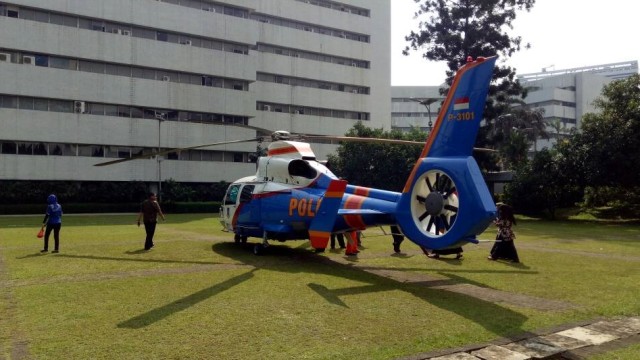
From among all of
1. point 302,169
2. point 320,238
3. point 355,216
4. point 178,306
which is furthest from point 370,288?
point 302,169

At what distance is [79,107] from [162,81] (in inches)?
321

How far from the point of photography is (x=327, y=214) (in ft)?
38.0

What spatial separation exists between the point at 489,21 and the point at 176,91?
3076cm

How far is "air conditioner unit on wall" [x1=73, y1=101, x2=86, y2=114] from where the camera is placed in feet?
145

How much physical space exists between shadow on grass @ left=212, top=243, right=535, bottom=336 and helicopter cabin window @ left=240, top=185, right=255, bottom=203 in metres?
1.80

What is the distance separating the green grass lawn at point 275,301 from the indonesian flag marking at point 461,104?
396cm

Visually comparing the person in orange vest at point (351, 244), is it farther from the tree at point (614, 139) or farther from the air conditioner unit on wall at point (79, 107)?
the air conditioner unit on wall at point (79, 107)

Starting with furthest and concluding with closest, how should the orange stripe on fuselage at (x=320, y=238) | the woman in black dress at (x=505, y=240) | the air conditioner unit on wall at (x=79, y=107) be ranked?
the air conditioner unit on wall at (x=79, y=107) < the woman in black dress at (x=505, y=240) < the orange stripe on fuselage at (x=320, y=238)

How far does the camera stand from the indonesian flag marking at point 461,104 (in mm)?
9922

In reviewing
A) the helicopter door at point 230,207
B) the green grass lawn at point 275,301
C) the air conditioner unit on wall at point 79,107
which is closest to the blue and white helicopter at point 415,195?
the green grass lawn at point 275,301

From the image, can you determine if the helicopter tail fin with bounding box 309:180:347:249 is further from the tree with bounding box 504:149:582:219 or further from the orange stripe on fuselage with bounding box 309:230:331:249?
the tree with bounding box 504:149:582:219

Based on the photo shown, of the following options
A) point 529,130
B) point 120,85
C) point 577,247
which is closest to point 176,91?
point 120,85

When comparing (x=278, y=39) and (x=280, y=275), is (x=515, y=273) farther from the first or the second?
(x=278, y=39)

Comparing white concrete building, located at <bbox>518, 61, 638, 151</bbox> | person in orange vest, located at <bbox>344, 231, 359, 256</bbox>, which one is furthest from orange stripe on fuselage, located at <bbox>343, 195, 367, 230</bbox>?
white concrete building, located at <bbox>518, 61, 638, 151</bbox>
